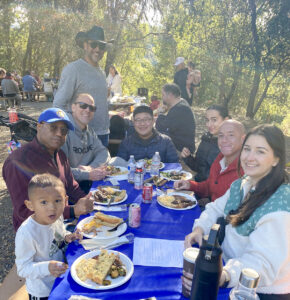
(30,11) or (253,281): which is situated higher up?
(30,11)

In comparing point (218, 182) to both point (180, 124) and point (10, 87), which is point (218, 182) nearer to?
point (180, 124)

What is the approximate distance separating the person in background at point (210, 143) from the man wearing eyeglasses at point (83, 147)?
4.67 ft

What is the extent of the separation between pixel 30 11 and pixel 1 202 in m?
13.4

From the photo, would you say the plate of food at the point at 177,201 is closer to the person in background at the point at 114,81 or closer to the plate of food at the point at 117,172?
the plate of food at the point at 117,172

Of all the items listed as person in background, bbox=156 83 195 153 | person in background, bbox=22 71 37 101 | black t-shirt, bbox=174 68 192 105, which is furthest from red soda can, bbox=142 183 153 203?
person in background, bbox=22 71 37 101

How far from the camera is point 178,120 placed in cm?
513

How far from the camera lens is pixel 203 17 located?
1245cm

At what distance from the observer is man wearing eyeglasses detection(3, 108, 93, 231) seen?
220 cm

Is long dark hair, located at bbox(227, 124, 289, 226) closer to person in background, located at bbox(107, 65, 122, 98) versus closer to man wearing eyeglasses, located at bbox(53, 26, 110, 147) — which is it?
man wearing eyeglasses, located at bbox(53, 26, 110, 147)

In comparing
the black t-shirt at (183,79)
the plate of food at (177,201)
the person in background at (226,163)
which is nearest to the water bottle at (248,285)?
the plate of food at (177,201)

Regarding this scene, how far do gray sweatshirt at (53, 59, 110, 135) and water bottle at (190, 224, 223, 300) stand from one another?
9.98ft

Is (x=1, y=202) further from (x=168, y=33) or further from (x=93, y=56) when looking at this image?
Answer: (x=168, y=33)

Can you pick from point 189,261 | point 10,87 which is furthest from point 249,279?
point 10,87

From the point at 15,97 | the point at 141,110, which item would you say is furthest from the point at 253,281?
the point at 15,97
